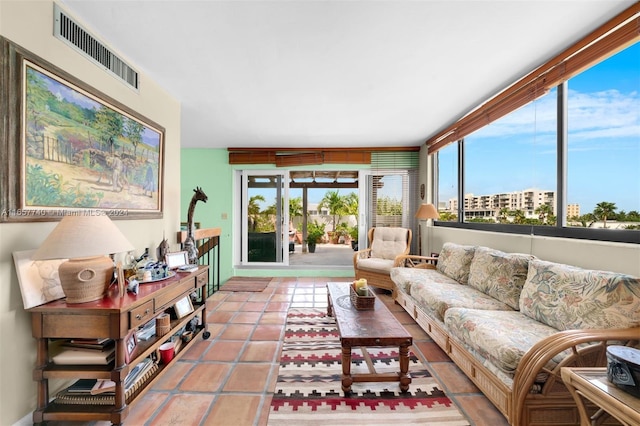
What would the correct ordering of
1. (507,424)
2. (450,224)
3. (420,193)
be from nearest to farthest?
1. (507,424)
2. (450,224)
3. (420,193)

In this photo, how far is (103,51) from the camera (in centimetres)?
200

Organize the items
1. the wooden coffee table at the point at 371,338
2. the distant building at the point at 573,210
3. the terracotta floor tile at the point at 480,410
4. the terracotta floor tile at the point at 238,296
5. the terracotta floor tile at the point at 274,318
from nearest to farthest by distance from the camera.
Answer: the terracotta floor tile at the point at 480,410
the wooden coffee table at the point at 371,338
the distant building at the point at 573,210
the terracotta floor tile at the point at 274,318
the terracotta floor tile at the point at 238,296

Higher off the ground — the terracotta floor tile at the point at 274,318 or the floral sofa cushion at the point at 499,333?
the floral sofa cushion at the point at 499,333

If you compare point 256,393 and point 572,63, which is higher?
point 572,63

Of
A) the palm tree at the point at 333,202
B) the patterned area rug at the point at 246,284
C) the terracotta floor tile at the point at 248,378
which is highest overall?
the palm tree at the point at 333,202

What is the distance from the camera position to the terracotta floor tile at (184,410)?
1.63 m

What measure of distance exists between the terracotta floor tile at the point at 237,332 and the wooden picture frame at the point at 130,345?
1112mm

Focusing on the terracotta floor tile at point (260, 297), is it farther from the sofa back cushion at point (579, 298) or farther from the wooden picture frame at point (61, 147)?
the sofa back cushion at point (579, 298)

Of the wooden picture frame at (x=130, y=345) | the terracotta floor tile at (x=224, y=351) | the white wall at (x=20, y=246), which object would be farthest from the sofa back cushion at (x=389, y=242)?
the white wall at (x=20, y=246)

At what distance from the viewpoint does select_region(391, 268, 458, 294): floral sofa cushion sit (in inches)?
117

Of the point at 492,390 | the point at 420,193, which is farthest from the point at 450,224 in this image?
the point at 492,390

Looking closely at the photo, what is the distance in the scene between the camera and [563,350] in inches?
53.3

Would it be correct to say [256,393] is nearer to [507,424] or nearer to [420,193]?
[507,424]

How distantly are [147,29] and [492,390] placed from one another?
327 centimetres
